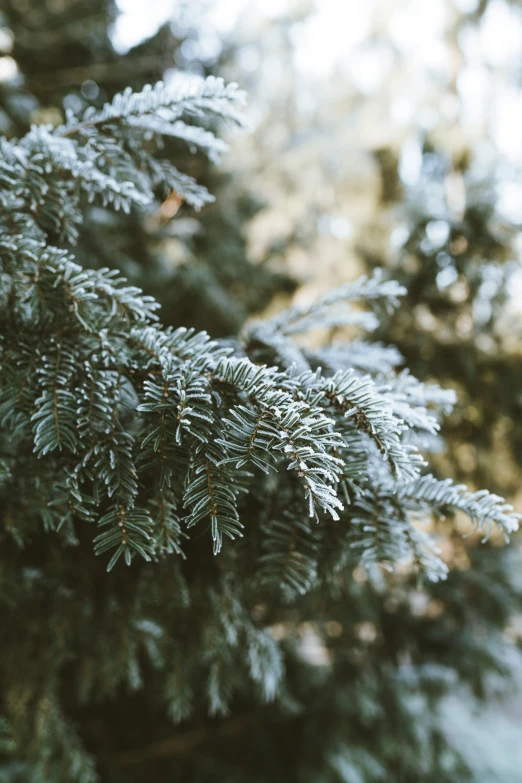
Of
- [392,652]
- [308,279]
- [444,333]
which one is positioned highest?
[308,279]

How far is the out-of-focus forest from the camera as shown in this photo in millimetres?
1902

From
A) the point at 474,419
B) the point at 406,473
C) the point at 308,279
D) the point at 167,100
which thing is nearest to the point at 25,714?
the point at 406,473

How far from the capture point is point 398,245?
197 centimetres

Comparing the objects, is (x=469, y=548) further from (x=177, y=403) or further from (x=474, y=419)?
(x=177, y=403)

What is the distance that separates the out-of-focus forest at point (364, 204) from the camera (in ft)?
6.24

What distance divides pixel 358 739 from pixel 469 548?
0.95 m

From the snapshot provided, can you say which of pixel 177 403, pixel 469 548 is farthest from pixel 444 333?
pixel 177 403

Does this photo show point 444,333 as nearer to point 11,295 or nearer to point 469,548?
point 469,548

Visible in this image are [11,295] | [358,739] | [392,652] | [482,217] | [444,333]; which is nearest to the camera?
[11,295]

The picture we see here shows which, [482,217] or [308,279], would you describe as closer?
[482,217]

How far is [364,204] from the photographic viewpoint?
10.1 ft

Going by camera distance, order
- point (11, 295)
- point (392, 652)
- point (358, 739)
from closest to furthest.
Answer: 1. point (11, 295)
2. point (358, 739)
3. point (392, 652)

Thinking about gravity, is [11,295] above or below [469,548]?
below

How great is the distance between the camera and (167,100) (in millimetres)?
812
